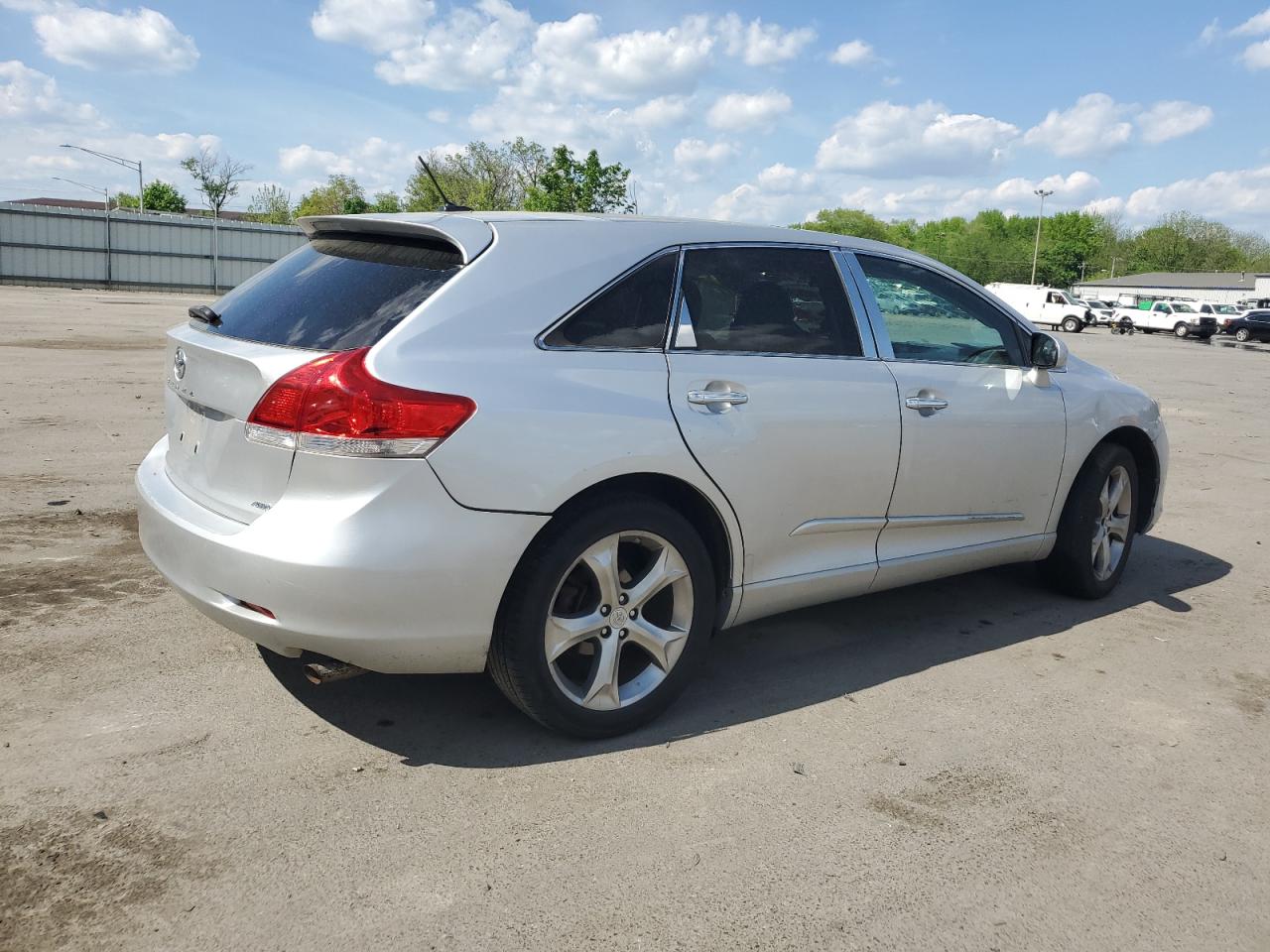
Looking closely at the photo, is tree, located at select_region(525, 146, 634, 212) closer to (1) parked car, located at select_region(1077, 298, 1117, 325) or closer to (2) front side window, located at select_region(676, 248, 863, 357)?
(1) parked car, located at select_region(1077, 298, 1117, 325)

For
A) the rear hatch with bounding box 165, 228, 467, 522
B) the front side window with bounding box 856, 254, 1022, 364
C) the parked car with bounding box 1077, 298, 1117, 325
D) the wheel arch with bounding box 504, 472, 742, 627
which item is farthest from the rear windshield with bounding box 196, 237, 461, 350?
the parked car with bounding box 1077, 298, 1117, 325

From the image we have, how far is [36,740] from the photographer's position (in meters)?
3.20

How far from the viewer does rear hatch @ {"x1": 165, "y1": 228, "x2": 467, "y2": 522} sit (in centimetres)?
304

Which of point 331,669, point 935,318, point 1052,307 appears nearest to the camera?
point 331,669

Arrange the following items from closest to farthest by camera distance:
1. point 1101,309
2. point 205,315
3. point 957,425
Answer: point 205,315
point 957,425
point 1101,309

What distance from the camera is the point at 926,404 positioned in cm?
413

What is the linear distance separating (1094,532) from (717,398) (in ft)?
8.49

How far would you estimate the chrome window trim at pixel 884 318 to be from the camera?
4.14m

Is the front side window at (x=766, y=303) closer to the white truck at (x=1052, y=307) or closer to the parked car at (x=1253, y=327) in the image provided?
the parked car at (x=1253, y=327)

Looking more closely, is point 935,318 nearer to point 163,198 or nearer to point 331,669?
point 331,669

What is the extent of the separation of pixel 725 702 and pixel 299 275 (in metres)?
2.09

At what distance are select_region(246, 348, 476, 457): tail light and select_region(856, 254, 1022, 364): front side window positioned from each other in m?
2.00

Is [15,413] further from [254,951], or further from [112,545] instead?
[254,951]

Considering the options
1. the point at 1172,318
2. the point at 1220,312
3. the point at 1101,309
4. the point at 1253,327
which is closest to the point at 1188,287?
the point at 1101,309
